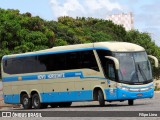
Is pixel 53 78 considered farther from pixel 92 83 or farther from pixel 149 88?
pixel 149 88

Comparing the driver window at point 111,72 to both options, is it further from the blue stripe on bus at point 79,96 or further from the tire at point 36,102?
the tire at point 36,102

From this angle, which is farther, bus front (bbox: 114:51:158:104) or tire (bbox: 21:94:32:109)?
tire (bbox: 21:94:32:109)

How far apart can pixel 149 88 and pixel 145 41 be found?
70438 millimetres

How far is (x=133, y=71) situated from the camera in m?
29.2

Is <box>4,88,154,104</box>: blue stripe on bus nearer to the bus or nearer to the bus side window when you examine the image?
the bus

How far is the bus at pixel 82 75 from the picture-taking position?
2916 cm

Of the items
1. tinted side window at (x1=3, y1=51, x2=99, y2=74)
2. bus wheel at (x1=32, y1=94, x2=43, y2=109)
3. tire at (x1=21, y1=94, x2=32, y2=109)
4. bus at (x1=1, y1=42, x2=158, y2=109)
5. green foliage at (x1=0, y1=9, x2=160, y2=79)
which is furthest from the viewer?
green foliage at (x1=0, y1=9, x2=160, y2=79)

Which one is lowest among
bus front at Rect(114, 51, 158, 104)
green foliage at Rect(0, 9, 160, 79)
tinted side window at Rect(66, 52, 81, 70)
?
bus front at Rect(114, 51, 158, 104)

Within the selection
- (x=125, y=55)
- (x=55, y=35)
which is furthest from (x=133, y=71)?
(x=55, y=35)

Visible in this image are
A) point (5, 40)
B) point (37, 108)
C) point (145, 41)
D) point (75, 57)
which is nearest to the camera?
point (75, 57)

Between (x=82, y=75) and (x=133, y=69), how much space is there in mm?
2749

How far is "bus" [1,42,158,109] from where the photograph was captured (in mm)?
29156

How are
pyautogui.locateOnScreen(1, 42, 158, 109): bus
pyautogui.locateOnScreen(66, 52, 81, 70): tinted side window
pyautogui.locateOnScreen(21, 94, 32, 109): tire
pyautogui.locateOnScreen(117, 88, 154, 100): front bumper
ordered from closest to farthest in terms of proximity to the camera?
1. pyautogui.locateOnScreen(117, 88, 154, 100): front bumper
2. pyautogui.locateOnScreen(1, 42, 158, 109): bus
3. pyautogui.locateOnScreen(66, 52, 81, 70): tinted side window
4. pyautogui.locateOnScreen(21, 94, 32, 109): tire

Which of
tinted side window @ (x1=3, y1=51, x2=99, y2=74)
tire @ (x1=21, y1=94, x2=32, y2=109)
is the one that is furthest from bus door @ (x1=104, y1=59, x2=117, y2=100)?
tire @ (x1=21, y1=94, x2=32, y2=109)
